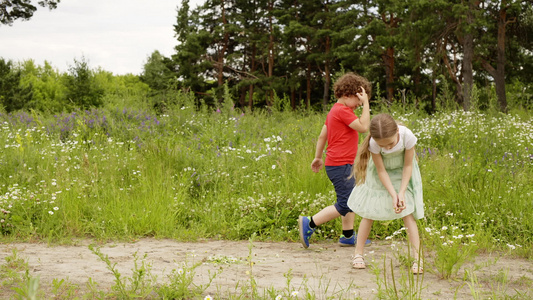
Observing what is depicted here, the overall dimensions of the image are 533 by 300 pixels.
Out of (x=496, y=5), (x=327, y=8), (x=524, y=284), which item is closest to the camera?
(x=524, y=284)

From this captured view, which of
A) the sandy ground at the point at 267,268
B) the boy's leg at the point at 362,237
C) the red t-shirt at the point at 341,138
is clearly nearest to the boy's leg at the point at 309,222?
the sandy ground at the point at 267,268

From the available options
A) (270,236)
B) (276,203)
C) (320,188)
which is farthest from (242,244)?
(320,188)

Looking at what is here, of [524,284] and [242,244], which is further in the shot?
[242,244]

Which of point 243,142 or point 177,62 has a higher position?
point 177,62

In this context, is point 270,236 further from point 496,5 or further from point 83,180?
point 496,5

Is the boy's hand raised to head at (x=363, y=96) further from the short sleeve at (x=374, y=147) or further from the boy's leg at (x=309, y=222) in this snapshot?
the boy's leg at (x=309, y=222)

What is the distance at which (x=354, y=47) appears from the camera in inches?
1036

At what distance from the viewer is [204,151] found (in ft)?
24.5

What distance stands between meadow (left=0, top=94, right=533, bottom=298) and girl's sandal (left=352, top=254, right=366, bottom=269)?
14.0 inches

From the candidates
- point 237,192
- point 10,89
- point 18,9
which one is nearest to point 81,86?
point 10,89

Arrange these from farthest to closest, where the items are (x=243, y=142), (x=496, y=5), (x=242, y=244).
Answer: (x=496, y=5), (x=243, y=142), (x=242, y=244)

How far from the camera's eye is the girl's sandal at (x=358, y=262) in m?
3.89

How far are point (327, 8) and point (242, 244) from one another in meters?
27.7

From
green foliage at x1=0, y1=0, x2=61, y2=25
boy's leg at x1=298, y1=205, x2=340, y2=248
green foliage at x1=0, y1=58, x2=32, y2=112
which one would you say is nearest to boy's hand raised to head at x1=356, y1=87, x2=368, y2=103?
boy's leg at x1=298, y1=205, x2=340, y2=248
